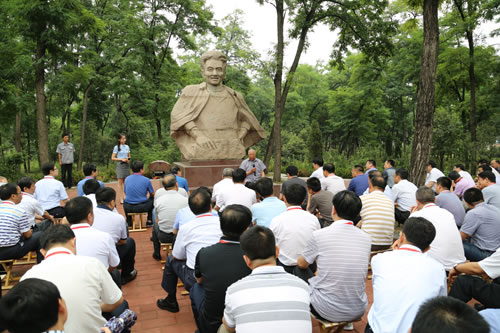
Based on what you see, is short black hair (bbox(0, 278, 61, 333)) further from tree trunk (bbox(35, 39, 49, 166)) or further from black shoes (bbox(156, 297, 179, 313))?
tree trunk (bbox(35, 39, 49, 166))

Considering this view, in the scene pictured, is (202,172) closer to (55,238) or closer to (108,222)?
(108,222)

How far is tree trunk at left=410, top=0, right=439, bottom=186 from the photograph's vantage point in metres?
6.93

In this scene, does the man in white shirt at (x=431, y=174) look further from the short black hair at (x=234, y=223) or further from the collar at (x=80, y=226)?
the collar at (x=80, y=226)

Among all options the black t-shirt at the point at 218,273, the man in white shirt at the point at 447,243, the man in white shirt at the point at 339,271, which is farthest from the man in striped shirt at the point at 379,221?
the black t-shirt at the point at 218,273

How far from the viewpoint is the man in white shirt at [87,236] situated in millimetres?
2811

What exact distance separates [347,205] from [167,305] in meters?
2.22

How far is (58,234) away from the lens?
2.19 metres

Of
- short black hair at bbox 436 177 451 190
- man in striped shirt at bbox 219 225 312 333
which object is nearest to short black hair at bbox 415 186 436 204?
short black hair at bbox 436 177 451 190

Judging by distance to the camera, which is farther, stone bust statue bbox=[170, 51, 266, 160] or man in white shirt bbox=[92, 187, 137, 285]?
stone bust statue bbox=[170, 51, 266, 160]

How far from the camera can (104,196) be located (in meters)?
3.77

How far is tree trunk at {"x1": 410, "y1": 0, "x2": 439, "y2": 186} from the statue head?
479 cm

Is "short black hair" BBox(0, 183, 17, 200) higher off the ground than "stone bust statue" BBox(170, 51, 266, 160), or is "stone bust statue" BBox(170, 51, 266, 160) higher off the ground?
"stone bust statue" BBox(170, 51, 266, 160)

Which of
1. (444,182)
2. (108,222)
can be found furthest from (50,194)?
(444,182)

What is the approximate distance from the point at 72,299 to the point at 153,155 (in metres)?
14.7
